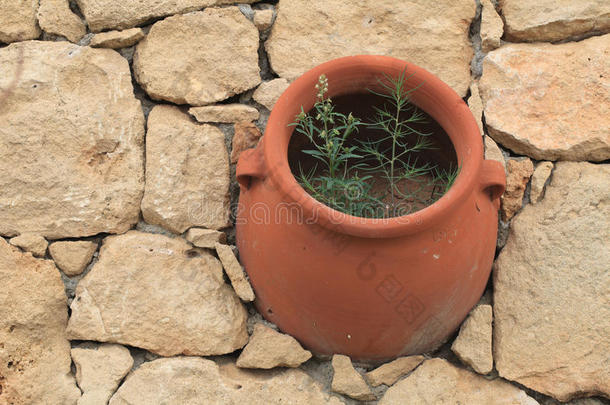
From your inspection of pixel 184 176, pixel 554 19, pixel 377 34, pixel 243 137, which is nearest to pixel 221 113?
pixel 243 137

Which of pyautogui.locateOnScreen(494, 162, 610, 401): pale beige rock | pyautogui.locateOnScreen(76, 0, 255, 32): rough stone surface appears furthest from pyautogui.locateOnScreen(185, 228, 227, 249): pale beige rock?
pyautogui.locateOnScreen(494, 162, 610, 401): pale beige rock

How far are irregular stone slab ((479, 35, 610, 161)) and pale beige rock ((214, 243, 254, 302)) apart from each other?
0.81 meters

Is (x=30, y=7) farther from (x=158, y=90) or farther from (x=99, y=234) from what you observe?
(x=99, y=234)

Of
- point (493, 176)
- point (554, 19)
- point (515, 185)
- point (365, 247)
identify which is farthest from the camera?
point (554, 19)

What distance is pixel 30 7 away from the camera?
6.54 ft

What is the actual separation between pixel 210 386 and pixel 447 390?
58 cm

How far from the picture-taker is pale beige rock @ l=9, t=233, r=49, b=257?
5.94 ft

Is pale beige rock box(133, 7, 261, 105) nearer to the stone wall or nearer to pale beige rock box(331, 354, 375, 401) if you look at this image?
the stone wall

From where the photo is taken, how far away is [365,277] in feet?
5.20

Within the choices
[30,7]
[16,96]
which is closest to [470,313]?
[16,96]

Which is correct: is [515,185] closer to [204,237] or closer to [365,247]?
[365,247]

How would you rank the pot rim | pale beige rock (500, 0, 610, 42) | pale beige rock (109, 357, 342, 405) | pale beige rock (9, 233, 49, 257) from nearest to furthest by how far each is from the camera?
the pot rim → pale beige rock (109, 357, 342, 405) → pale beige rock (9, 233, 49, 257) → pale beige rock (500, 0, 610, 42)

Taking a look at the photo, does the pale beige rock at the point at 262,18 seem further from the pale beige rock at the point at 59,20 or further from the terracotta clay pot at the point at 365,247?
the pale beige rock at the point at 59,20

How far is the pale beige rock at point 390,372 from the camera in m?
1.75
